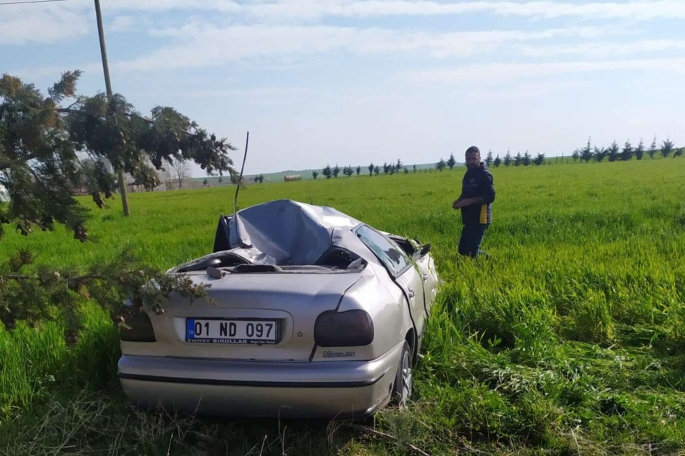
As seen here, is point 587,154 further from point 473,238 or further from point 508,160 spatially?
point 473,238

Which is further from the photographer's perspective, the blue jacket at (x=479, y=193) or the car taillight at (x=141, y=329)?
the blue jacket at (x=479, y=193)

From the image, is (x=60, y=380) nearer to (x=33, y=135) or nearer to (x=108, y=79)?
(x=33, y=135)

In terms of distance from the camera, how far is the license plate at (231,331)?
10.5ft

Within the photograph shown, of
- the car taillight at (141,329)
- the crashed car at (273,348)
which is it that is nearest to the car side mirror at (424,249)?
the crashed car at (273,348)

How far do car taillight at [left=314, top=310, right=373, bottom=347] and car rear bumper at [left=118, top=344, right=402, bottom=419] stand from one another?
11cm

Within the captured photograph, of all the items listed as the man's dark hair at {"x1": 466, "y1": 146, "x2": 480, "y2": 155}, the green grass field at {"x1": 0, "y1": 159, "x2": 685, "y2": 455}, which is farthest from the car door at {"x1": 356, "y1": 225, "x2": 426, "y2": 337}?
the man's dark hair at {"x1": 466, "y1": 146, "x2": 480, "y2": 155}

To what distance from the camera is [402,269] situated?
4484 millimetres

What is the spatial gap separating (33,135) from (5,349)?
242 centimetres

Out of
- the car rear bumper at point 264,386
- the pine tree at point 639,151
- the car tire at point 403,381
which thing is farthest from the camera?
the pine tree at point 639,151

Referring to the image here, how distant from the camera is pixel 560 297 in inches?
236

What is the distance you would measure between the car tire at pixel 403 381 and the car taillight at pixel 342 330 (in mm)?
552

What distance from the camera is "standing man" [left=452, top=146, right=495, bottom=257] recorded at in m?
8.37

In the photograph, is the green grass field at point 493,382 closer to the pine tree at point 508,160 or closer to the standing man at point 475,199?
the standing man at point 475,199

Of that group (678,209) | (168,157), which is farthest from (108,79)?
(168,157)
